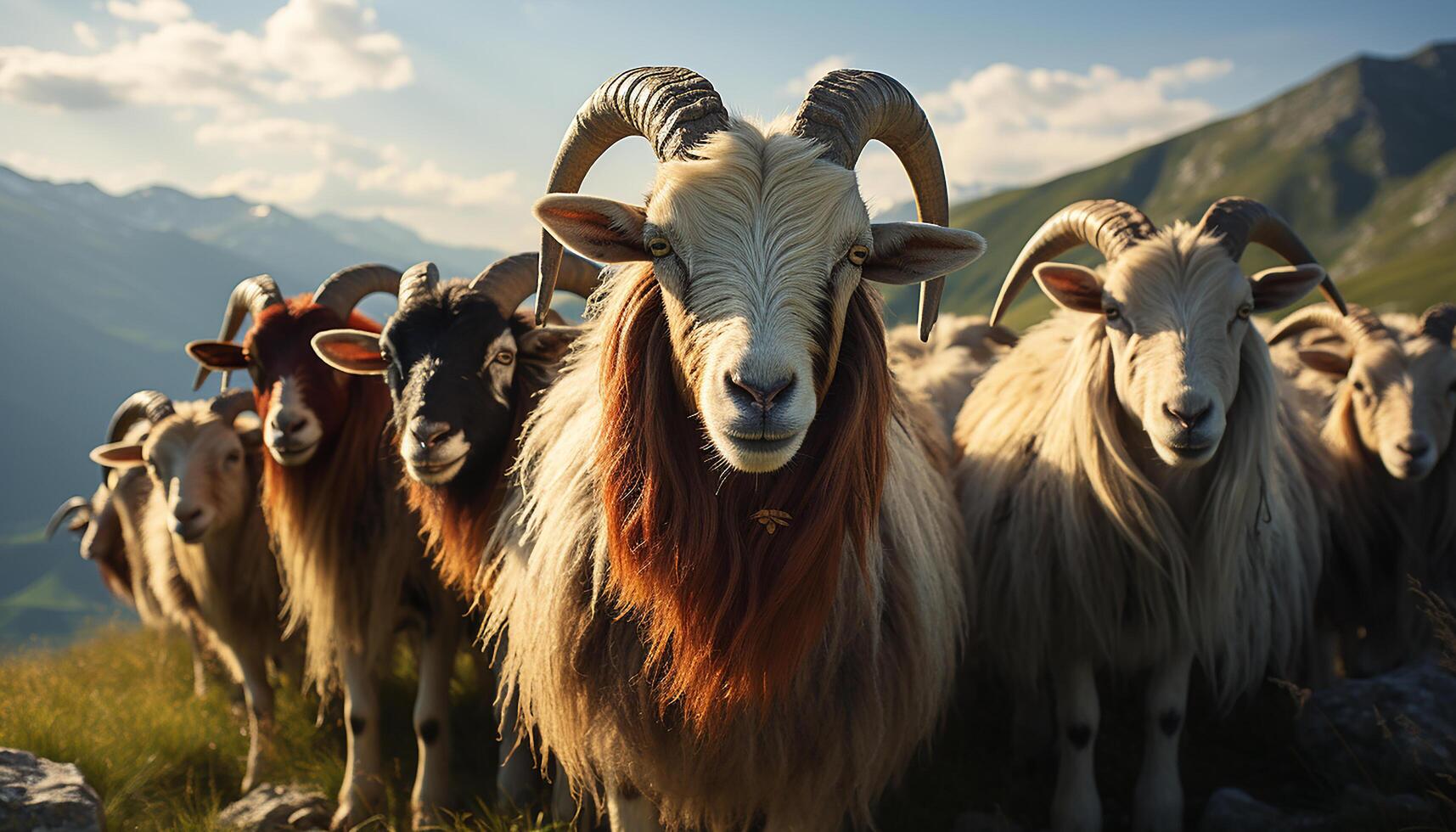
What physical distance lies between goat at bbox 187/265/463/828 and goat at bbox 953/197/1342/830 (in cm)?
323

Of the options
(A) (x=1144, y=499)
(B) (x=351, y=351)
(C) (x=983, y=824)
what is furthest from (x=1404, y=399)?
(B) (x=351, y=351)

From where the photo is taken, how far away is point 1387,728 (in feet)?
14.0

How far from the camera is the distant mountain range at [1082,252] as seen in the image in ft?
343

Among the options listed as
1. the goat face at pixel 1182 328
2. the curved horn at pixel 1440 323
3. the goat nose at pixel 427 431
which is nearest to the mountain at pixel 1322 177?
the curved horn at pixel 1440 323

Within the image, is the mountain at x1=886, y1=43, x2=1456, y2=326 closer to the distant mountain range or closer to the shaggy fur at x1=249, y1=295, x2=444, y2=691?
the distant mountain range

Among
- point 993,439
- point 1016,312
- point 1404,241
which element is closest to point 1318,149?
point 1404,241

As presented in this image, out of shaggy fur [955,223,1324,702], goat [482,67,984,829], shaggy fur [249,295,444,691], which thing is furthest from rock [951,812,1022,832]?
shaggy fur [249,295,444,691]

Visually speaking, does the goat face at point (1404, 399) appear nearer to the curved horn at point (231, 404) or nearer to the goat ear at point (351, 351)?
→ the goat ear at point (351, 351)

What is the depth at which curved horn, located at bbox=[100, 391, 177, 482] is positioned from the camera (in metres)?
6.15

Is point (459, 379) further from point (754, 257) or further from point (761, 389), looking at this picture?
point (761, 389)

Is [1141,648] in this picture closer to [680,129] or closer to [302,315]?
[680,129]

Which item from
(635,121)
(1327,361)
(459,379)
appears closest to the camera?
(635,121)

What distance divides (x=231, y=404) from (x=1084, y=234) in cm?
570

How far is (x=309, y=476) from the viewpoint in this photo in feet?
16.4
